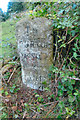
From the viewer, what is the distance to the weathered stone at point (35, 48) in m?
2.14

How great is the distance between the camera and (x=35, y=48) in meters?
2.30

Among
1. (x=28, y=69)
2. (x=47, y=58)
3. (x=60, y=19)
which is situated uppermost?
(x=60, y=19)

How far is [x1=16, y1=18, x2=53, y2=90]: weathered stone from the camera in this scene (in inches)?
84.4

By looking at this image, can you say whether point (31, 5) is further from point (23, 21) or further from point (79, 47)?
point (79, 47)

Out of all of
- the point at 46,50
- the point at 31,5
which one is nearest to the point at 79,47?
the point at 46,50

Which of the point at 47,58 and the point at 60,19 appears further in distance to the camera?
the point at 47,58

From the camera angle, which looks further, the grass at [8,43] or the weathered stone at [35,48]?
the grass at [8,43]

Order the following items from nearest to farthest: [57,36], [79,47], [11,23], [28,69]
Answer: [79,47], [57,36], [28,69], [11,23]

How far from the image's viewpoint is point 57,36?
2076mm

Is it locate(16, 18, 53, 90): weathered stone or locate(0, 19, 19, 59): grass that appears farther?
locate(0, 19, 19, 59): grass

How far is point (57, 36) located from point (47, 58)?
1.53 feet

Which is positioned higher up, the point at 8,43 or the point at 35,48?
the point at 8,43

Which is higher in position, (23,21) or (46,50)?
(23,21)

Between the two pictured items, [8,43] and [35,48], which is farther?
[8,43]
